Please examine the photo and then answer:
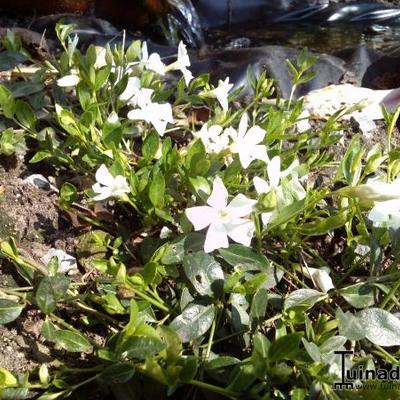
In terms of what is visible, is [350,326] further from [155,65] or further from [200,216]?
[155,65]

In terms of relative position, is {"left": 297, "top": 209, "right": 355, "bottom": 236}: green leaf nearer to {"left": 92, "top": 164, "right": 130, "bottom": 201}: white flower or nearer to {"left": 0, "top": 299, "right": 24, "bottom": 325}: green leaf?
{"left": 92, "top": 164, "right": 130, "bottom": 201}: white flower

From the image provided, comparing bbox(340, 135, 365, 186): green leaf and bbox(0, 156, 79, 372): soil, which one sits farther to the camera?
bbox(340, 135, 365, 186): green leaf

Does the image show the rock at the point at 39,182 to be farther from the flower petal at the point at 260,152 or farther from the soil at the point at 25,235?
the flower petal at the point at 260,152

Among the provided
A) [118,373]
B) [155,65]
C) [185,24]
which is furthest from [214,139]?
[185,24]

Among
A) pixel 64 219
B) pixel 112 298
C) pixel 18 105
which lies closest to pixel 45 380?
pixel 112 298

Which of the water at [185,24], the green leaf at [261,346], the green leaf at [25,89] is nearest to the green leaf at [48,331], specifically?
the green leaf at [261,346]

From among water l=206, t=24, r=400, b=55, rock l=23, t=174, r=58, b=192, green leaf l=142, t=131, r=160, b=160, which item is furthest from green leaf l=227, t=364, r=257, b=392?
water l=206, t=24, r=400, b=55

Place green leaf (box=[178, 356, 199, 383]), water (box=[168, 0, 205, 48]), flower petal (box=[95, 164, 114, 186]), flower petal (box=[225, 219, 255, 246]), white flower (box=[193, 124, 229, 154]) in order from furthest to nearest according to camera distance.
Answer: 1. water (box=[168, 0, 205, 48])
2. white flower (box=[193, 124, 229, 154])
3. flower petal (box=[95, 164, 114, 186])
4. flower petal (box=[225, 219, 255, 246])
5. green leaf (box=[178, 356, 199, 383])
